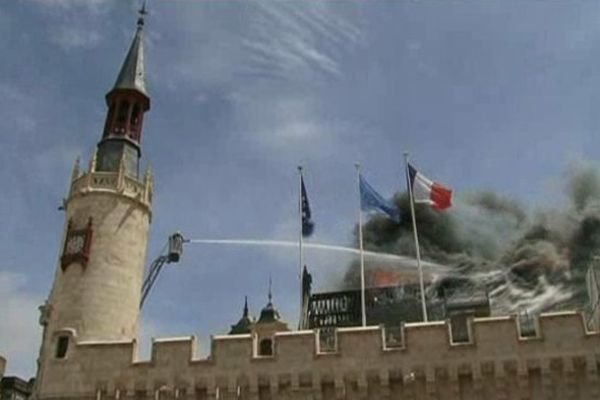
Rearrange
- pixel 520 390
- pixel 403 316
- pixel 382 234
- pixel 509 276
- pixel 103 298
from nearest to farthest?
pixel 520 390, pixel 103 298, pixel 403 316, pixel 509 276, pixel 382 234

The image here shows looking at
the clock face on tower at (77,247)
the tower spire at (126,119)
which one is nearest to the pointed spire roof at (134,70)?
the tower spire at (126,119)

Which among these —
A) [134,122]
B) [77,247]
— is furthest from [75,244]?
[134,122]

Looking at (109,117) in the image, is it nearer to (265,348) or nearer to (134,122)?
(134,122)

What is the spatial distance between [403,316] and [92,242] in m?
23.3

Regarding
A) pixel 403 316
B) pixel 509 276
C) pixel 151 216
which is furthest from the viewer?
pixel 509 276

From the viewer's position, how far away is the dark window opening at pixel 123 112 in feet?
128

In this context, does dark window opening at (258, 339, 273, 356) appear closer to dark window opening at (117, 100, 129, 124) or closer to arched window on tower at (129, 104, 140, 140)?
arched window on tower at (129, 104, 140, 140)

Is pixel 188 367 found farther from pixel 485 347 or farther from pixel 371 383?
pixel 485 347

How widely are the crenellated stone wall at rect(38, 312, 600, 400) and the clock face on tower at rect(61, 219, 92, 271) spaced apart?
199 inches

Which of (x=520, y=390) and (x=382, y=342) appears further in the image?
(x=382, y=342)

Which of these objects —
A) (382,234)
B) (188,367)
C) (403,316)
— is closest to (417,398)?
(188,367)

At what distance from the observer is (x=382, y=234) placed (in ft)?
311

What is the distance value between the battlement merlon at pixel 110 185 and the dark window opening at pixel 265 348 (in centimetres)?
1091

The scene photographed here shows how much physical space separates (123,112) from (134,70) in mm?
2943
